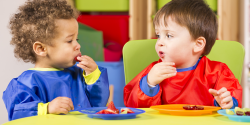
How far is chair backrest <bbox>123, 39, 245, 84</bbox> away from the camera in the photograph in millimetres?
1231

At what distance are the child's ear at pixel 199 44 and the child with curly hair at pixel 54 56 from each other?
41 cm

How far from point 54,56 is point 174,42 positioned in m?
0.48

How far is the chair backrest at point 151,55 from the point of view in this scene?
Answer: 4.04 feet

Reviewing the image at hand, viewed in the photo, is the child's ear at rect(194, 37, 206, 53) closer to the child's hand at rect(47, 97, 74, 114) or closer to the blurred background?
the child's hand at rect(47, 97, 74, 114)

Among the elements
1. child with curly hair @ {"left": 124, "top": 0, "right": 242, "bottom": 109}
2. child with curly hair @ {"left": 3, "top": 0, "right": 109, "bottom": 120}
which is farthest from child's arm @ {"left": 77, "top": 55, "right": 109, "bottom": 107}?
child with curly hair @ {"left": 124, "top": 0, "right": 242, "bottom": 109}

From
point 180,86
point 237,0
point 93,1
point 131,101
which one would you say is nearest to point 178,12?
point 180,86

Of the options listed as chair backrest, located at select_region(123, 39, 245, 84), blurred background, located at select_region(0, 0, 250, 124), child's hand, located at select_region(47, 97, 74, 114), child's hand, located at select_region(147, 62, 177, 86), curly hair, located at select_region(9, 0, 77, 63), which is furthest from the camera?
blurred background, located at select_region(0, 0, 250, 124)

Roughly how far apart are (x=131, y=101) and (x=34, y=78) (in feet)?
1.26

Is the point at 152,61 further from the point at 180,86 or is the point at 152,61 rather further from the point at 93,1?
the point at 93,1

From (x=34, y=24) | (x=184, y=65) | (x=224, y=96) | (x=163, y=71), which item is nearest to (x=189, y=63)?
(x=184, y=65)

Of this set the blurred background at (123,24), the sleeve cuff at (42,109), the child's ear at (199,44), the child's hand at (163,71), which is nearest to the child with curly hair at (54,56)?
the sleeve cuff at (42,109)

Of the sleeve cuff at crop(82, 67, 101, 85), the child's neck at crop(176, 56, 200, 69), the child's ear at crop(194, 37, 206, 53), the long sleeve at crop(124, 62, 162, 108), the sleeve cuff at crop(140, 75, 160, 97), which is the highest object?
the child's ear at crop(194, 37, 206, 53)

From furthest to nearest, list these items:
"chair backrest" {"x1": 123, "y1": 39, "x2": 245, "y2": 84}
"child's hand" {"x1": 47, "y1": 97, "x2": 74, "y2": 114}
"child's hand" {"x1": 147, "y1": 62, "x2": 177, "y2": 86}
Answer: "chair backrest" {"x1": 123, "y1": 39, "x2": 245, "y2": 84} < "child's hand" {"x1": 147, "y1": 62, "x2": 177, "y2": 86} < "child's hand" {"x1": 47, "y1": 97, "x2": 74, "y2": 114}

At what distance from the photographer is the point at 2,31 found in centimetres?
176
